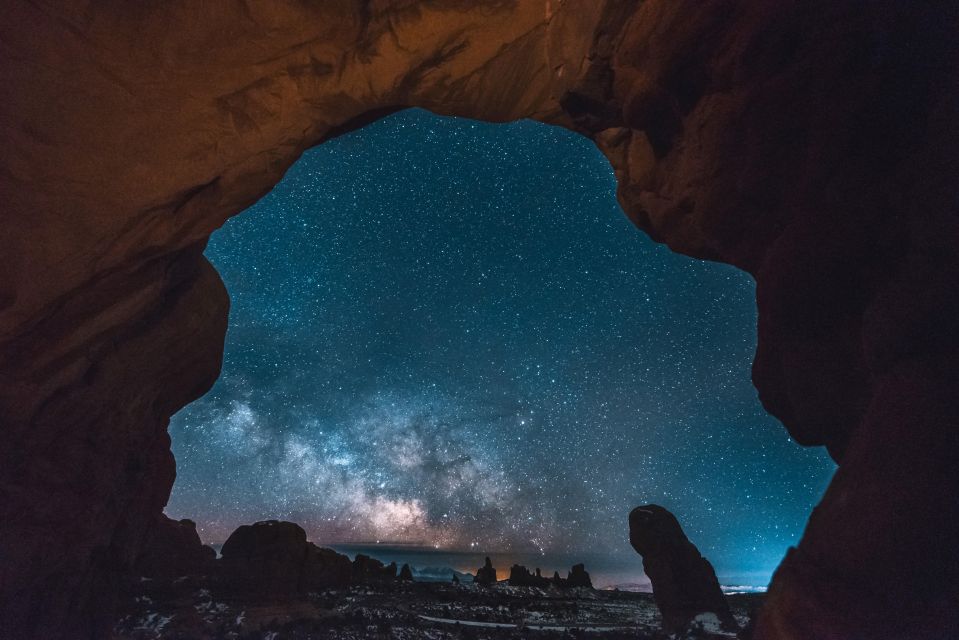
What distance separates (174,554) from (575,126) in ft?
122

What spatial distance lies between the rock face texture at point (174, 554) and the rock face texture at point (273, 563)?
5.87 feet

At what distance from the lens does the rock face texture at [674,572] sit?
2434 cm

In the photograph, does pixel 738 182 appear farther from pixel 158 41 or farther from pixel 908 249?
pixel 158 41

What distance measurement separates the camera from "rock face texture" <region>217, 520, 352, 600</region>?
89.5 feet

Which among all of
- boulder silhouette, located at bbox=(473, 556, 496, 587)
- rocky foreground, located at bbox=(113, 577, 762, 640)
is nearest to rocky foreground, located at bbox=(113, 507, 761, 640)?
rocky foreground, located at bbox=(113, 577, 762, 640)

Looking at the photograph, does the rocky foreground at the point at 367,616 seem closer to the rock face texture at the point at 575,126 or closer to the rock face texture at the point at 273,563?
the rock face texture at the point at 273,563

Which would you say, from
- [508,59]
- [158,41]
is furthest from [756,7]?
[158,41]

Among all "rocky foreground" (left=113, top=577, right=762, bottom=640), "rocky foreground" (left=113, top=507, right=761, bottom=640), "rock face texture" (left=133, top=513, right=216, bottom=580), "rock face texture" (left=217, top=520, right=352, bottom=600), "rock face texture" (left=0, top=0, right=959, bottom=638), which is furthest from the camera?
"rock face texture" (left=133, top=513, right=216, bottom=580)

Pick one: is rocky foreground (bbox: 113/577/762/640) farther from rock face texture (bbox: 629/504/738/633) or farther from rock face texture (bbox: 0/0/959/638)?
Answer: rock face texture (bbox: 0/0/959/638)

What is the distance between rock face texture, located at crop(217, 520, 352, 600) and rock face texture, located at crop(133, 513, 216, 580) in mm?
1788

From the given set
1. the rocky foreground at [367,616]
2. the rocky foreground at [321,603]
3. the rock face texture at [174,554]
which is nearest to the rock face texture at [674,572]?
the rocky foreground at [321,603]

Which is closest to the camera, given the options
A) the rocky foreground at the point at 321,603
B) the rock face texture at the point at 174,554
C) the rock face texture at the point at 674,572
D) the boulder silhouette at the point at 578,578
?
the rocky foreground at the point at 321,603

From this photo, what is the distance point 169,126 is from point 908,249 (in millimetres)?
10767

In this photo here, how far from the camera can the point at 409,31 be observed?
7902 millimetres
